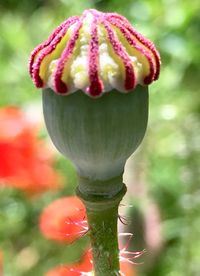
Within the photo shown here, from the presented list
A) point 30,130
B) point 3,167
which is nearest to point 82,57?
point 3,167

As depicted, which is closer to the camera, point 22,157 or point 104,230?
point 104,230

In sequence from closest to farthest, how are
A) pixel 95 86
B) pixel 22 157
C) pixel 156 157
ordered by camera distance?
pixel 95 86 → pixel 22 157 → pixel 156 157

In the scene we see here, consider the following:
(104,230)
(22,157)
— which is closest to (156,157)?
(22,157)

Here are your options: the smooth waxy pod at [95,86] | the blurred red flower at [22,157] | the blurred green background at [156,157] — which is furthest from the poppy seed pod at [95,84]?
the blurred red flower at [22,157]

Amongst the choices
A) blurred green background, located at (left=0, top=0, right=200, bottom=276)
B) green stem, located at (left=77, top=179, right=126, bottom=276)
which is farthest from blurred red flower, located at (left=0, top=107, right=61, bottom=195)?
green stem, located at (left=77, top=179, right=126, bottom=276)

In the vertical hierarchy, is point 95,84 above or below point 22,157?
above

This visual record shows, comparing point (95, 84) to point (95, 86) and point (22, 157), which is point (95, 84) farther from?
point (22, 157)

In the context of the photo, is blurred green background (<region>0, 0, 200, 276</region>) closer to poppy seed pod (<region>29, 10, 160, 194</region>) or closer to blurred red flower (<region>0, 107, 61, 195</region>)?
Answer: blurred red flower (<region>0, 107, 61, 195</region>)
